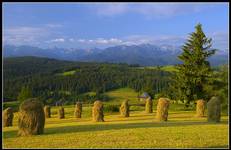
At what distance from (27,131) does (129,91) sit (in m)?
103

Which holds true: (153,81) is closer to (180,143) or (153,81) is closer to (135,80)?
(135,80)

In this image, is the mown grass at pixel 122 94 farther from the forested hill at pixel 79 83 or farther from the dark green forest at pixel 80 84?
the forested hill at pixel 79 83

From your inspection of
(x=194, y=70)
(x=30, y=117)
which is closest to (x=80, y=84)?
(x=194, y=70)

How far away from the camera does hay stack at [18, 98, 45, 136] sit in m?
22.2

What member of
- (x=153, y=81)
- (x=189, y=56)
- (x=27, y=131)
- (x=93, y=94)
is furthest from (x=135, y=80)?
(x=27, y=131)

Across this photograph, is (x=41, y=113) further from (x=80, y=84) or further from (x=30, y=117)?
(x=80, y=84)

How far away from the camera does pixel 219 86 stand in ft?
162

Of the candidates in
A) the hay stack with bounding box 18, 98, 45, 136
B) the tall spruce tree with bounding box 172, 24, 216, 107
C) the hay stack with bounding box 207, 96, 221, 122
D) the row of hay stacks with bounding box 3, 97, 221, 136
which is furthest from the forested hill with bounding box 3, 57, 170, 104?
the hay stack with bounding box 18, 98, 45, 136

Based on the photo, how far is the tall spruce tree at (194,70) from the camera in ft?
169

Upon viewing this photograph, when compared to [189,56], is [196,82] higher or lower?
lower

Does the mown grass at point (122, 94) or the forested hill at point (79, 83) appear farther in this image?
the forested hill at point (79, 83)

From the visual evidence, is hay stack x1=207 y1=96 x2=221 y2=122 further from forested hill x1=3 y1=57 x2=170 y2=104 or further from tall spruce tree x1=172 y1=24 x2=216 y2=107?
forested hill x1=3 y1=57 x2=170 y2=104

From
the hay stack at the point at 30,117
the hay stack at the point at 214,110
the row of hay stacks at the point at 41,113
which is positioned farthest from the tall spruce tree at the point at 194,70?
the hay stack at the point at 30,117

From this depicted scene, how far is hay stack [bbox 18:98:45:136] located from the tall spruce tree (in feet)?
104
